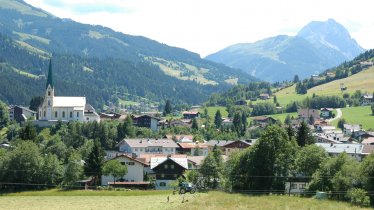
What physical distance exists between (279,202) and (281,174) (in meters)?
11.9

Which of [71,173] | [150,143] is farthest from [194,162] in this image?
[71,173]

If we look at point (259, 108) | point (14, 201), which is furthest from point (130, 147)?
point (259, 108)

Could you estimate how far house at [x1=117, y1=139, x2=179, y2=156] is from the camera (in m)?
100

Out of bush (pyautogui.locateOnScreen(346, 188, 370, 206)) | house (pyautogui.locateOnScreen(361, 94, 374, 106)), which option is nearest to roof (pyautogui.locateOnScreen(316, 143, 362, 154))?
bush (pyautogui.locateOnScreen(346, 188, 370, 206))

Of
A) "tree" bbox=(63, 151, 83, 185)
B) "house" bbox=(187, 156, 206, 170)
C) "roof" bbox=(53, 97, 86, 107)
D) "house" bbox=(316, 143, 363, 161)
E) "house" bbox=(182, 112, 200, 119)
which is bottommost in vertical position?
"tree" bbox=(63, 151, 83, 185)

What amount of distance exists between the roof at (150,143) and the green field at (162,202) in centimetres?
4223

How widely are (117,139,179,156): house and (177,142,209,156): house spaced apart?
1.87 meters

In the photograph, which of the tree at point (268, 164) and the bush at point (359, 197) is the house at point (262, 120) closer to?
the tree at point (268, 164)

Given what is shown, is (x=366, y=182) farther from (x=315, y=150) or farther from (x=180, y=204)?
(x=180, y=204)

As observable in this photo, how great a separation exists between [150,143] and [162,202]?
186ft

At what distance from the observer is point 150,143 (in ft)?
347

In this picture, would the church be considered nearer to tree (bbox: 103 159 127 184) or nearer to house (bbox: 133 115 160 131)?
house (bbox: 133 115 160 131)

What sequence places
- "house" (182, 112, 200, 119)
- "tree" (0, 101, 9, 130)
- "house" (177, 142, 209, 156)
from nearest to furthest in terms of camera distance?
1. "house" (177, 142, 209, 156)
2. "tree" (0, 101, 9, 130)
3. "house" (182, 112, 200, 119)

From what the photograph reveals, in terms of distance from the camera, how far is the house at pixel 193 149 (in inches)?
4110
